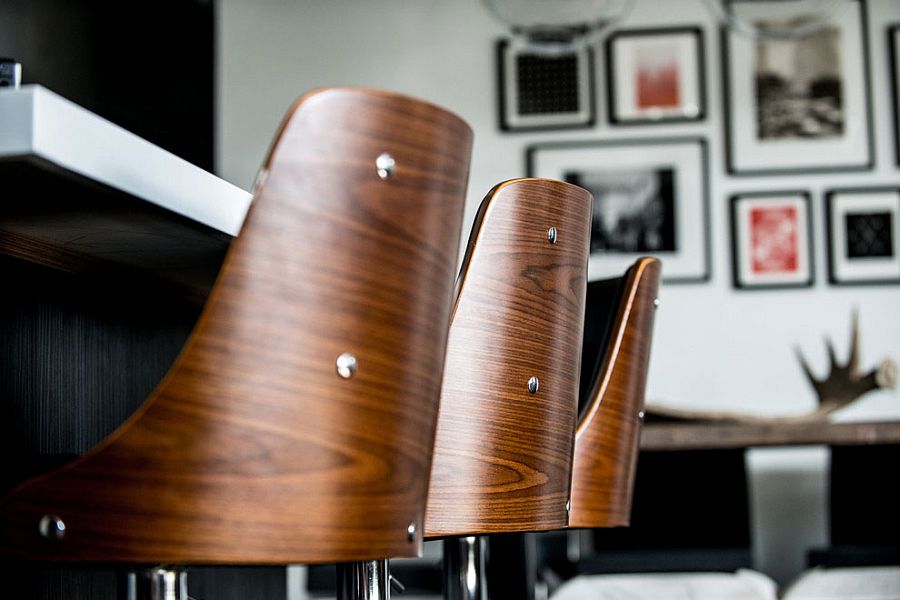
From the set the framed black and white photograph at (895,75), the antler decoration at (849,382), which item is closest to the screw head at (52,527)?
the antler decoration at (849,382)

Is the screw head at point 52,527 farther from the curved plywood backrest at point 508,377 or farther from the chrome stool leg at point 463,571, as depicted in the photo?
the chrome stool leg at point 463,571

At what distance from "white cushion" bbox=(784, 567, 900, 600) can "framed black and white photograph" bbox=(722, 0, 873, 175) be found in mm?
1581

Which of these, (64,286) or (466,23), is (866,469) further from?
(64,286)

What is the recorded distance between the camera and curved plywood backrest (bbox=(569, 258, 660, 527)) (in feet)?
5.53

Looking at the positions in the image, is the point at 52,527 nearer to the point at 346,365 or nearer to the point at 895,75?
the point at 346,365

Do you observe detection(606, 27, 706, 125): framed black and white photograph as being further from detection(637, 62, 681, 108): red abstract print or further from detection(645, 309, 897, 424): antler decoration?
detection(645, 309, 897, 424): antler decoration

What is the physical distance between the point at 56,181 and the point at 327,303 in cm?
24

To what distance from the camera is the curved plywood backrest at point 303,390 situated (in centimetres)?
90

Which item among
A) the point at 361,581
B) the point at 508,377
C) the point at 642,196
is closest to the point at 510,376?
the point at 508,377

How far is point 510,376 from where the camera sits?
53.9 inches

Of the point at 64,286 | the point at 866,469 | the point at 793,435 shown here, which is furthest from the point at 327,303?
the point at 866,469

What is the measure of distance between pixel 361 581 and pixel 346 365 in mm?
444

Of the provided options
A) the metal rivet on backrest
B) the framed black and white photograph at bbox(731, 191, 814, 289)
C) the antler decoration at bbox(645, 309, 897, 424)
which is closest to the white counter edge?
the metal rivet on backrest

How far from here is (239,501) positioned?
3.00ft
